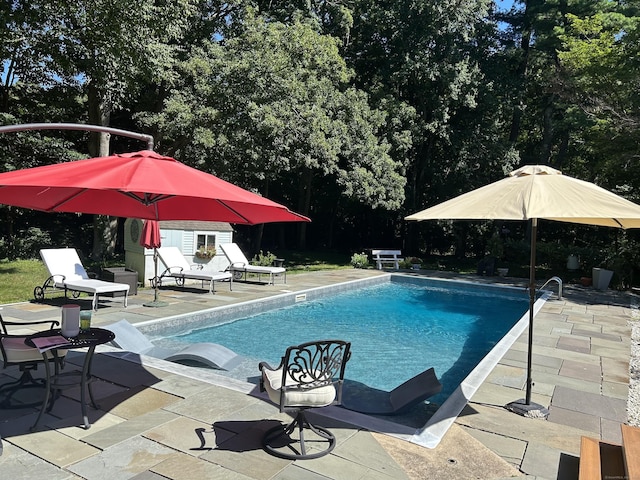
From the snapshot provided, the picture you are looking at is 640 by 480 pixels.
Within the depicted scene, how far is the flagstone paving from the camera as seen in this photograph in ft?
9.79

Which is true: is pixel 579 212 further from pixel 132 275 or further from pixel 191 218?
pixel 132 275

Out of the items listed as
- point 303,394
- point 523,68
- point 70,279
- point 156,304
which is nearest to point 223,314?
point 156,304

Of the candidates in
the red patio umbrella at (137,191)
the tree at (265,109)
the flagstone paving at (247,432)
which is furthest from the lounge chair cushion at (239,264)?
the red patio umbrella at (137,191)

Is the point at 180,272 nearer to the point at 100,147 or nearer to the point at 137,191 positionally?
the point at 100,147

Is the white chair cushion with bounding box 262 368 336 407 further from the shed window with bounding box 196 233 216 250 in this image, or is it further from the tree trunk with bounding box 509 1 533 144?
the tree trunk with bounding box 509 1 533 144

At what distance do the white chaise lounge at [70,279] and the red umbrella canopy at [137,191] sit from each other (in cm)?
398

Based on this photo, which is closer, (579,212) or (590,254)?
A: (579,212)

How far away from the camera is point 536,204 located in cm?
364

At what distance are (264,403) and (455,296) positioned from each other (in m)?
10.1

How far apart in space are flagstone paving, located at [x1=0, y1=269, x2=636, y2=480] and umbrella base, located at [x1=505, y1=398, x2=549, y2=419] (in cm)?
8

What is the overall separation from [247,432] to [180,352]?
2.22m

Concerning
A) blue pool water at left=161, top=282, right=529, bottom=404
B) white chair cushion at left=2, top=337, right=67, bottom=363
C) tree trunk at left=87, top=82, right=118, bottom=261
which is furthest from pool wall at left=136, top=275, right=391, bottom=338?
tree trunk at left=87, top=82, right=118, bottom=261

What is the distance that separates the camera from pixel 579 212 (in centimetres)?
351

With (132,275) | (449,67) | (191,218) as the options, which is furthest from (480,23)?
(191,218)
